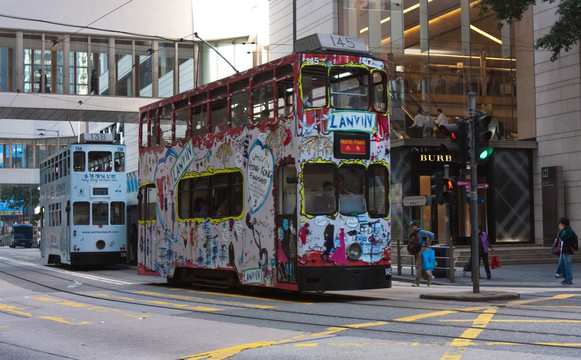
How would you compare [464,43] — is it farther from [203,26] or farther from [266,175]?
[266,175]

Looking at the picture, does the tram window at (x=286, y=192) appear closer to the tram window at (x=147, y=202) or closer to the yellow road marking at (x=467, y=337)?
the yellow road marking at (x=467, y=337)

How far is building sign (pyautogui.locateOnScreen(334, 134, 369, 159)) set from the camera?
1468 cm

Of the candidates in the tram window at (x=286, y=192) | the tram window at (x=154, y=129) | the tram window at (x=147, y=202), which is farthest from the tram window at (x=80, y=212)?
the tram window at (x=286, y=192)

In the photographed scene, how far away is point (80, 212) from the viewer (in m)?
29.2

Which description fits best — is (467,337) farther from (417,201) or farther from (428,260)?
(417,201)

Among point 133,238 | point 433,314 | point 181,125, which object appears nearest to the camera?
point 433,314

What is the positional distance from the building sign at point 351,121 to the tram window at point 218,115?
3.19 m

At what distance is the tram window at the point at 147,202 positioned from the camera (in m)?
20.7

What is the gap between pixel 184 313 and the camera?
13414mm

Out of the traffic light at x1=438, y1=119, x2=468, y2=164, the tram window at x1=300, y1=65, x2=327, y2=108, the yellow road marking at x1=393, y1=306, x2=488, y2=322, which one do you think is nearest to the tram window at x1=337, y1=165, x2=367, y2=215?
the tram window at x1=300, y1=65, x2=327, y2=108

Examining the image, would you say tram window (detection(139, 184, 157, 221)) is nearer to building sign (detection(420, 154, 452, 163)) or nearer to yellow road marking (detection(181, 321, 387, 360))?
yellow road marking (detection(181, 321, 387, 360))

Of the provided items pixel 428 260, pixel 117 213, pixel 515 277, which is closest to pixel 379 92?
pixel 428 260

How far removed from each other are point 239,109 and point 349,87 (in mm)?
2742

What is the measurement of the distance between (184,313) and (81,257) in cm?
1686
